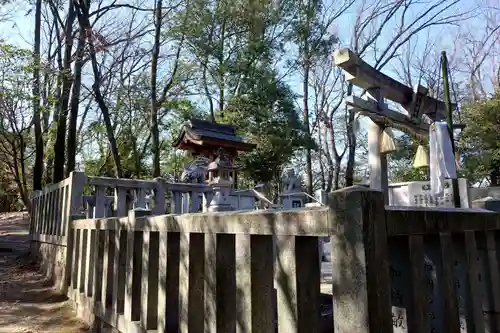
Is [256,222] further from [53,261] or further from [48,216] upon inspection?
[48,216]

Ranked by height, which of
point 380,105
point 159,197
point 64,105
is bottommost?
point 159,197

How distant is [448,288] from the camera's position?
5.19 feet

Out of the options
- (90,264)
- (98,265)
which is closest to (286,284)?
(98,265)

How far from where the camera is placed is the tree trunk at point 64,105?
31.9 ft

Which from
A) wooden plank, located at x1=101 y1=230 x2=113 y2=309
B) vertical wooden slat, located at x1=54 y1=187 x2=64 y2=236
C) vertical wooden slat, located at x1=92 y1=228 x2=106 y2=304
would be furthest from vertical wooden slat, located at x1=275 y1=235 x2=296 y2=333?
vertical wooden slat, located at x1=54 y1=187 x2=64 y2=236

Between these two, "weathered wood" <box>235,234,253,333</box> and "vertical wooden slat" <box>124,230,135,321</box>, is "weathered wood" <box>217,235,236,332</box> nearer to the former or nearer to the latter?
"weathered wood" <box>235,234,253,333</box>

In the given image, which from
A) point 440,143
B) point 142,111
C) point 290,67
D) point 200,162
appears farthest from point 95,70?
point 290,67

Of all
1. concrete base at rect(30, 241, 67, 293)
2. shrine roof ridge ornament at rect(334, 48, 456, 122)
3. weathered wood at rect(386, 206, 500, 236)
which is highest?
shrine roof ridge ornament at rect(334, 48, 456, 122)

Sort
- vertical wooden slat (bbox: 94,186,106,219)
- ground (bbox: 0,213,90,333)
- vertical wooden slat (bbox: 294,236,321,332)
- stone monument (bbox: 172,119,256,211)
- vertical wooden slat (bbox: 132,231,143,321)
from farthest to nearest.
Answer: stone monument (bbox: 172,119,256,211), vertical wooden slat (bbox: 94,186,106,219), ground (bbox: 0,213,90,333), vertical wooden slat (bbox: 132,231,143,321), vertical wooden slat (bbox: 294,236,321,332)

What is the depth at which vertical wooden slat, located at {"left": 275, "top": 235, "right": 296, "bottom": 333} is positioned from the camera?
1.49 m

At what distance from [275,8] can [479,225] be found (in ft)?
67.0

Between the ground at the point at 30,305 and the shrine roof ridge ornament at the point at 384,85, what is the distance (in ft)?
19.1

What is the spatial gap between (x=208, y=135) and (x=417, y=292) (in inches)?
490

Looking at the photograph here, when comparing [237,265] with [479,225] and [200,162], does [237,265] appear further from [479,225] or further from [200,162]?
[200,162]
